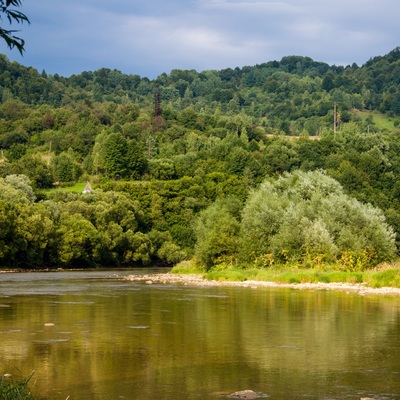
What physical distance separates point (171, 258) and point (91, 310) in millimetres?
84146

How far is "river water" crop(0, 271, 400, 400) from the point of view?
17875mm

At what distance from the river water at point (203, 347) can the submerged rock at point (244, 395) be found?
0.33 m

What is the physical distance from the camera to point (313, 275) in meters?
56.7

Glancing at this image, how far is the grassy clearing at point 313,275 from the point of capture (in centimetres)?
5059

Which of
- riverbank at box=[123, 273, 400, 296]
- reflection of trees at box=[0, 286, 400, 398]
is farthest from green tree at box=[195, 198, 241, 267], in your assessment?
reflection of trees at box=[0, 286, 400, 398]

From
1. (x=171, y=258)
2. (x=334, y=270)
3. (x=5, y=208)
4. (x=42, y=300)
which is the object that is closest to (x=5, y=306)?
(x=42, y=300)

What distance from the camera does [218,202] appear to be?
80188mm

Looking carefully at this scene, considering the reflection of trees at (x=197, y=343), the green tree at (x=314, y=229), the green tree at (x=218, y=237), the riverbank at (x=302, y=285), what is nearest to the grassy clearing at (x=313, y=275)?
the riverbank at (x=302, y=285)

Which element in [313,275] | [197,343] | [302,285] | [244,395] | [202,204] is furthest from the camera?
[202,204]

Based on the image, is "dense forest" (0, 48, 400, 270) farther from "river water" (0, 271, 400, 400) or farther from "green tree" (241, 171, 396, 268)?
"river water" (0, 271, 400, 400)

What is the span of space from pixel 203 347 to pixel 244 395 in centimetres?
757

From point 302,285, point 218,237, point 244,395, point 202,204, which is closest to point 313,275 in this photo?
point 302,285

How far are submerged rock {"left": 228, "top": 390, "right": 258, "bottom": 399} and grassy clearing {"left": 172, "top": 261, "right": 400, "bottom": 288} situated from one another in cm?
3432

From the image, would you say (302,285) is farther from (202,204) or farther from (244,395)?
(202,204)
